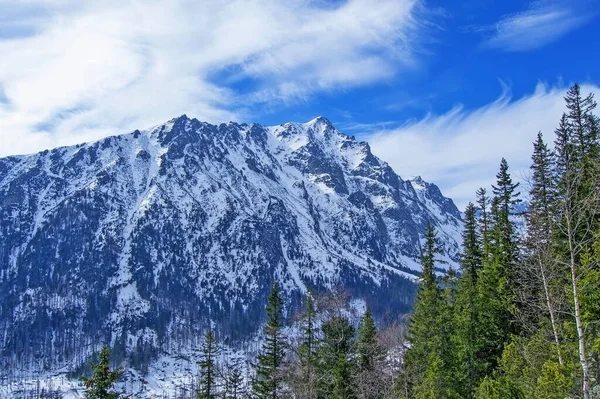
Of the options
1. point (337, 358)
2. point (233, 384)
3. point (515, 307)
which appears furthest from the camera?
point (233, 384)

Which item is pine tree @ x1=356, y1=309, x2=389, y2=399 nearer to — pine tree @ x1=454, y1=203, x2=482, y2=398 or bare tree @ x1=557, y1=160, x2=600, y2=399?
pine tree @ x1=454, y1=203, x2=482, y2=398

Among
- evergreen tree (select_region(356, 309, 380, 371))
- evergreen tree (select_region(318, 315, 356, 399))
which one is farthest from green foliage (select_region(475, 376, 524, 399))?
evergreen tree (select_region(356, 309, 380, 371))

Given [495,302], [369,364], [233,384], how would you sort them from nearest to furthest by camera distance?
[495,302] → [369,364] → [233,384]

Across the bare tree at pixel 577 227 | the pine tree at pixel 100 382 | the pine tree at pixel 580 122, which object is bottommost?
the pine tree at pixel 100 382

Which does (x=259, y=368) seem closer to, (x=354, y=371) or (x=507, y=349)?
(x=354, y=371)

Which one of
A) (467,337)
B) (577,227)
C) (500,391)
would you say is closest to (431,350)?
(467,337)

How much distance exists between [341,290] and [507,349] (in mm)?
13920

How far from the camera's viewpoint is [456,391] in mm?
40281

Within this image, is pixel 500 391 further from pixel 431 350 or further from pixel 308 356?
pixel 308 356

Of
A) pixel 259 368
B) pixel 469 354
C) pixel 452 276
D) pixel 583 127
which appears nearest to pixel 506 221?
pixel 452 276

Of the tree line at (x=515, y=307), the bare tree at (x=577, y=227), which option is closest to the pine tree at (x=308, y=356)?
the tree line at (x=515, y=307)

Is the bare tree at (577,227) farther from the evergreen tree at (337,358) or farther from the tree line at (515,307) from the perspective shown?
the evergreen tree at (337,358)

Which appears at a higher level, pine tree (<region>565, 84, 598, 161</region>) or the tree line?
pine tree (<region>565, 84, 598, 161</region>)

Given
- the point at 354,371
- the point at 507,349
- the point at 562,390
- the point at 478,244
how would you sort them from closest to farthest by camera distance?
the point at 562,390
the point at 507,349
the point at 354,371
the point at 478,244
